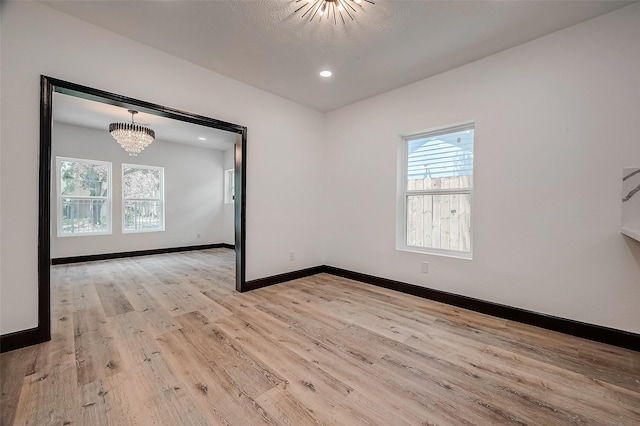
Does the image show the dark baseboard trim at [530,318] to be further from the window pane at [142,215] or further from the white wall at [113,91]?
the window pane at [142,215]

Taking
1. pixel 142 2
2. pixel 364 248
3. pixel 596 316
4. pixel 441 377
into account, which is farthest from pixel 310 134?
pixel 596 316

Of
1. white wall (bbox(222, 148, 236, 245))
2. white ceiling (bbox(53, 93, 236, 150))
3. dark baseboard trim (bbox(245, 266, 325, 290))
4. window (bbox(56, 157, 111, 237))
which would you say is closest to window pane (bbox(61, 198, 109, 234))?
window (bbox(56, 157, 111, 237))

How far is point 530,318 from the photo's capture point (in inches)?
99.3

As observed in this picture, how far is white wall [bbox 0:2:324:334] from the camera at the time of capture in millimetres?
2027

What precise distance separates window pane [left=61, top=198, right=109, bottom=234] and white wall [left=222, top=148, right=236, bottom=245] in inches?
105

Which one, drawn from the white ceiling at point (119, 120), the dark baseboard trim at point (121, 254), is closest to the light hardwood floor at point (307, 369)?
the dark baseboard trim at point (121, 254)

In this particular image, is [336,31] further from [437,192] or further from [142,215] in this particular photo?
[142,215]

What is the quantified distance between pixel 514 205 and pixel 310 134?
9.73 ft

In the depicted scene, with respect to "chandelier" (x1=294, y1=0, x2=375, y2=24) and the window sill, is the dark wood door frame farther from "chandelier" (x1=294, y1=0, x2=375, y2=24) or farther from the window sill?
the window sill

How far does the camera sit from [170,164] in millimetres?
6578

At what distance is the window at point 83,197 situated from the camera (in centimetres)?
527

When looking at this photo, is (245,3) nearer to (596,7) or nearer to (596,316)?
(596,7)

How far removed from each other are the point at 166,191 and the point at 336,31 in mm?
5869

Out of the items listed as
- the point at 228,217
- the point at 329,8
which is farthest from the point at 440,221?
the point at 228,217
